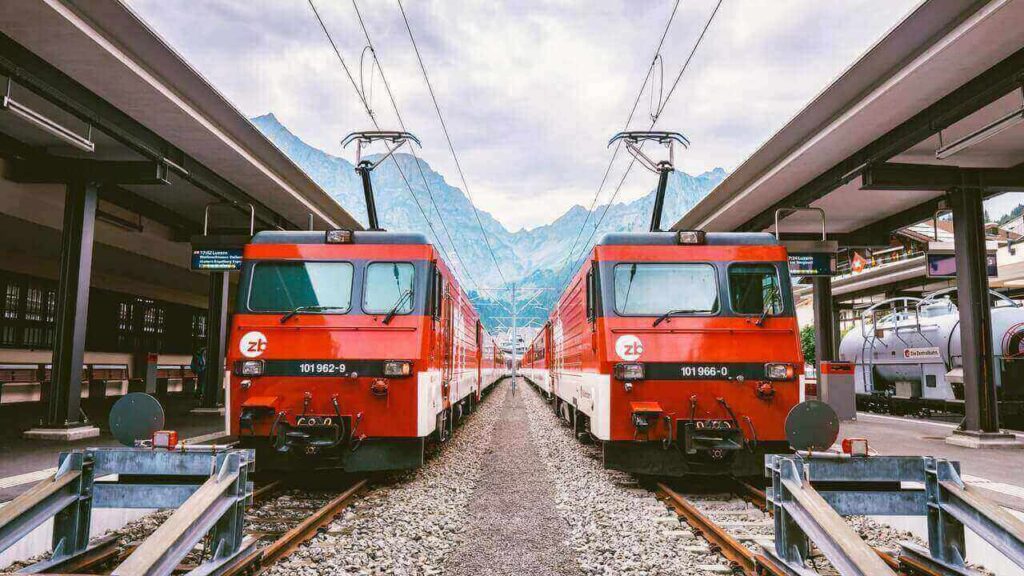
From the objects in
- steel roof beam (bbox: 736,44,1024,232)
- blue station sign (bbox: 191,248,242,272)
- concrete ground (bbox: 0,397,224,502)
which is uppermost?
steel roof beam (bbox: 736,44,1024,232)

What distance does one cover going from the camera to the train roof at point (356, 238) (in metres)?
7.23

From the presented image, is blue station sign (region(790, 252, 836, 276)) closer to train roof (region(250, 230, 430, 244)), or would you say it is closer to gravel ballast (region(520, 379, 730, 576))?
gravel ballast (region(520, 379, 730, 576))

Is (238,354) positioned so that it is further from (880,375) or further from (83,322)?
(880,375)

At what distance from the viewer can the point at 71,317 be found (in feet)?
33.0

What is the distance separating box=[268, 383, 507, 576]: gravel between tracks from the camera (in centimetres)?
441

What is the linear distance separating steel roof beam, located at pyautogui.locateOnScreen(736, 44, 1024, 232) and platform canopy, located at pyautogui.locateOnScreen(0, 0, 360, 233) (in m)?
9.34

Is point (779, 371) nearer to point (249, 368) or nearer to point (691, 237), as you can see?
point (691, 237)

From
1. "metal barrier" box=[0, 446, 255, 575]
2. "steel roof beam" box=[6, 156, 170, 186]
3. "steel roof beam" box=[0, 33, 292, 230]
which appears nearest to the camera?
"metal barrier" box=[0, 446, 255, 575]

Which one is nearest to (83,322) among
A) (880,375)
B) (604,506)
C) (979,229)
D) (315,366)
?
(315,366)

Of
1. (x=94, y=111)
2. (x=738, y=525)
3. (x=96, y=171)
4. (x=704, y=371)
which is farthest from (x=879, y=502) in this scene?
(x=96, y=171)

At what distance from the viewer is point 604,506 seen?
6129mm

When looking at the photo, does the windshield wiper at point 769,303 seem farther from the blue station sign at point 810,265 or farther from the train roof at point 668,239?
the blue station sign at point 810,265

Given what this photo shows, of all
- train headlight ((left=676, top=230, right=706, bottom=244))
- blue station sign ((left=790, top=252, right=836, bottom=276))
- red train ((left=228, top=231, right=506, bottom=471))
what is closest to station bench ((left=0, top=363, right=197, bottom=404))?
red train ((left=228, top=231, right=506, bottom=471))

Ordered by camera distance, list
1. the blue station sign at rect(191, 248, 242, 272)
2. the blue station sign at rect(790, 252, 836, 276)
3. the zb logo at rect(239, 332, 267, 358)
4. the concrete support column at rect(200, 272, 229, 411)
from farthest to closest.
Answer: the concrete support column at rect(200, 272, 229, 411), the blue station sign at rect(790, 252, 836, 276), the blue station sign at rect(191, 248, 242, 272), the zb logo at rect(239, 332, 267, 358)
